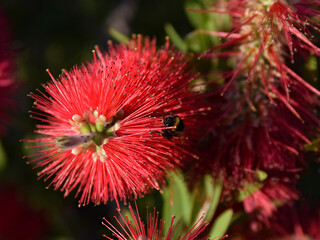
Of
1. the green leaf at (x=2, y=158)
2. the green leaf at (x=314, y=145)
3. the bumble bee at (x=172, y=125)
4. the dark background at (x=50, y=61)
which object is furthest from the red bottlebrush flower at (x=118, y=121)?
the green leaf at (x=2, y=158)

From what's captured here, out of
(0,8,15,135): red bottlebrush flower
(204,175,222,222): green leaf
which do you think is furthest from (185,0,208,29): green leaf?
(0,8,15,135): red bottlebrush flower

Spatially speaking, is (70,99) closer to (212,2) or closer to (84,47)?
(212,2)

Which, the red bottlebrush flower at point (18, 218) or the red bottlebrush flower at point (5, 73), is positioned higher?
the red bottlebrush flower at point (5, 73)

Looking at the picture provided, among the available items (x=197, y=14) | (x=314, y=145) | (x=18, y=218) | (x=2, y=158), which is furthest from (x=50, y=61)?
(x=314, y=145)

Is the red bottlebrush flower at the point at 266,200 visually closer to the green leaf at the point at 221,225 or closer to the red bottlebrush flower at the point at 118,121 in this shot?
the green leaf at the point at 221,225

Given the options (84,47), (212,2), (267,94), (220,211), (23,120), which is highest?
(84,47)

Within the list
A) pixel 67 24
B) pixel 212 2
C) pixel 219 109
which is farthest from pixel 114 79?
pixel 67 24
